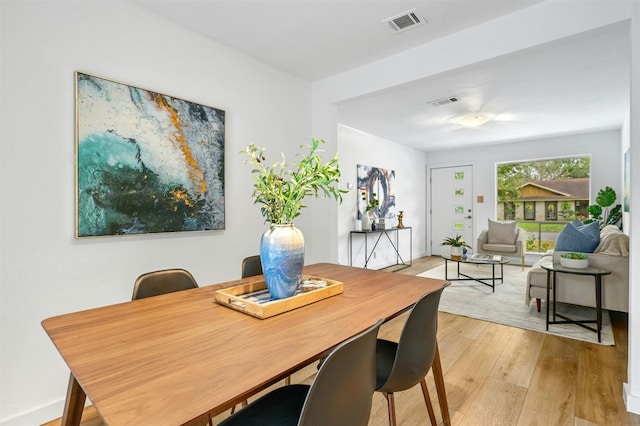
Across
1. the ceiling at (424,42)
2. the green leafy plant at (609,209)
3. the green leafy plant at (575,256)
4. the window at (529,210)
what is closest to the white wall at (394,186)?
the ceiling at (424,42)

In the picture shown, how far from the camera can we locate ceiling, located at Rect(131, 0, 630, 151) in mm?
2229

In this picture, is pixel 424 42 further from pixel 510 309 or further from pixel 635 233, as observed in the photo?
pixel 510 309

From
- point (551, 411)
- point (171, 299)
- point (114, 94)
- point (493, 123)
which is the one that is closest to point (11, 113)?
point (114, 94)

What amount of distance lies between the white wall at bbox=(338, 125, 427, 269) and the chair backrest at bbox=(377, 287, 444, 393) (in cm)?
365

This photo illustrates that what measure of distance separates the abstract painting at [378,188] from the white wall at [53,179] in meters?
3.50

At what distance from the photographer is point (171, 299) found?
1.45 metres

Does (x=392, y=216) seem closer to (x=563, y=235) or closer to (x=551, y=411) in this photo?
(x=563, y=235)

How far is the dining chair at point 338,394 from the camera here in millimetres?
780

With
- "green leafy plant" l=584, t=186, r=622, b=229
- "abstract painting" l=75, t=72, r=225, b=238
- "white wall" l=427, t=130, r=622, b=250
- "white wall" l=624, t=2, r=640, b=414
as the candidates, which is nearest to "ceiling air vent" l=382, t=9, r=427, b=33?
"white wall" l=624, t=2, r=640, b=414

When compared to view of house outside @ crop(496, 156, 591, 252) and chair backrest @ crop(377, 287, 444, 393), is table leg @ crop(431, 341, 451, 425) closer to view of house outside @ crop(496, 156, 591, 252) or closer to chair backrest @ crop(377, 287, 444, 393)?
chair backrest @ crop(377, 287, 444, 393)

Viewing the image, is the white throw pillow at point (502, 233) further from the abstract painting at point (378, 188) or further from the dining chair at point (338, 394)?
the dining chair at point (338, 394)

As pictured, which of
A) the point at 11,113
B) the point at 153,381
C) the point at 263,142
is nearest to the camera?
the point at 153,381

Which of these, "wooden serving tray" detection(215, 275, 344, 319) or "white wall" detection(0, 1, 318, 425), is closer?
"wooden serving tray" detection(215, 275, 344, 319)

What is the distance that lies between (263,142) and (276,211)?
5.79 ft
